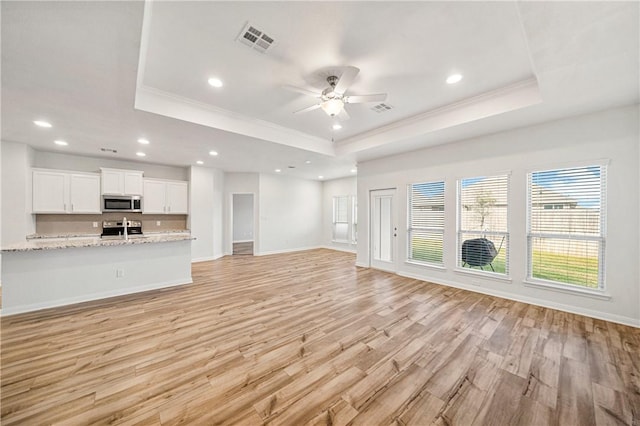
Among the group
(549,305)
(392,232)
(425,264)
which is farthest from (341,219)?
(549,305)

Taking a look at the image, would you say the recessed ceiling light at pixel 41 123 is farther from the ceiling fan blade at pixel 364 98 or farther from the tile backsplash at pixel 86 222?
the ceiling fan blade at pixel 364 98

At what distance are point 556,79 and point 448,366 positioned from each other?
3.25 metres

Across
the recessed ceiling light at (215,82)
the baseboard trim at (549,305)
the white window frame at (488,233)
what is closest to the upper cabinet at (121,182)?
the recessed ceiling light at (215,82)

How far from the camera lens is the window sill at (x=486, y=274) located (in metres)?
4.07

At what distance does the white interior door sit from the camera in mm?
5793

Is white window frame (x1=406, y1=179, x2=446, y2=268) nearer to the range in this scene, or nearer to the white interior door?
the white interior door

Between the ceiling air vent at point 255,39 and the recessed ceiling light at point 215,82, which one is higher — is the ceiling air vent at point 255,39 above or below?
above

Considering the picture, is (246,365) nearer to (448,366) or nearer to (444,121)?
(448,366)

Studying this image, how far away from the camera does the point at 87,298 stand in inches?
152

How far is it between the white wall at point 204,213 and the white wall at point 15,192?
310 centimetres

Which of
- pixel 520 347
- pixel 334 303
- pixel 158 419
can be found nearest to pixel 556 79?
pixel 520 347

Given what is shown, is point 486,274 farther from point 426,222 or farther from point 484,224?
point 426,222

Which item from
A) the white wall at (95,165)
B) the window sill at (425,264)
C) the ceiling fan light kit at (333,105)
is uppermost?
the ceiling fan light kit at (333,105)

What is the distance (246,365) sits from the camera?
2.24 metres
